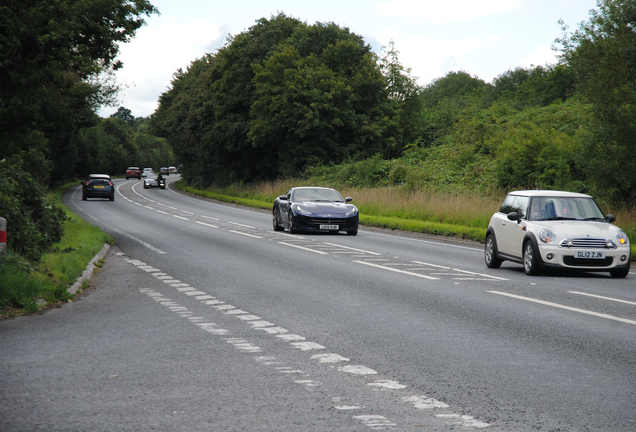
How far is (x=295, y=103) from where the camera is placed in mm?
50250

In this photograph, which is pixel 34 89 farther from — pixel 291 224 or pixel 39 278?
pixel 291 224

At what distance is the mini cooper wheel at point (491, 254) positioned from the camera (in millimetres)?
14555

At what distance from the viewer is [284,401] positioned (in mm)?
4918

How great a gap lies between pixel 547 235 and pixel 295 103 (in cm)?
3873

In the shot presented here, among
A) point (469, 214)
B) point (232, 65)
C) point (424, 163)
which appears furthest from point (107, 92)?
point (469, 214)

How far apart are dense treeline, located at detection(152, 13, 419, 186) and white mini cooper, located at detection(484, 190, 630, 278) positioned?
3603cm

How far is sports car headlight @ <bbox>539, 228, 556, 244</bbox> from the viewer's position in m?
12.9

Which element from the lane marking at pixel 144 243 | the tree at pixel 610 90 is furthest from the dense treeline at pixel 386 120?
the lane marking at pixel 144 243

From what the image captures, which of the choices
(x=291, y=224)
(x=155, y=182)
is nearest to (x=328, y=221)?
(x=291, y=224)

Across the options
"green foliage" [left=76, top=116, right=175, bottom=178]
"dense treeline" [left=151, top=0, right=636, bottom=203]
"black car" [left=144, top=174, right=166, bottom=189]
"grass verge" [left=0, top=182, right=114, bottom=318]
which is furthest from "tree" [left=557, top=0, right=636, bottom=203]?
"green foliage" [left=76, top=116, right=175, bottom=178]

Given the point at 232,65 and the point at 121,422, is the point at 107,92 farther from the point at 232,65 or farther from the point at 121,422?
the point at 121,422

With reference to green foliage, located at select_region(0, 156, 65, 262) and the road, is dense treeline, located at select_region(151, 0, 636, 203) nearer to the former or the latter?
the road

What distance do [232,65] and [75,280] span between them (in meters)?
50.8

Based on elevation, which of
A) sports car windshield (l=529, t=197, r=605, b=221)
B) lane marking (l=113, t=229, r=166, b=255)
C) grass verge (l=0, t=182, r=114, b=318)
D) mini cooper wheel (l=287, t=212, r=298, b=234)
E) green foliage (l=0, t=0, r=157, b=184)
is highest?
green foliage (l=0, t=0, r=157, b=184)
